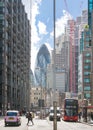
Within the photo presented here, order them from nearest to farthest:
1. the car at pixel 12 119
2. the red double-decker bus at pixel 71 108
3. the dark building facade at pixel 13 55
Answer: the car at pixel 12 119
the red double-decker bus at pixel 71 108
the dark building facade at pixel 13 55

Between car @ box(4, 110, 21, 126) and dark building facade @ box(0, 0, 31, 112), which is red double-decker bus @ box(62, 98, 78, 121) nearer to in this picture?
car @ box(4, 110, 21, 126)

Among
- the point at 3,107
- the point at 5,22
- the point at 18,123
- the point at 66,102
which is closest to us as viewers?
the point at 18,123

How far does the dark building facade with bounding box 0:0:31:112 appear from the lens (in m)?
123

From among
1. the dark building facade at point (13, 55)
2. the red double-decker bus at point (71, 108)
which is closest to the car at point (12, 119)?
the red double-decker bus at point (71, 108)

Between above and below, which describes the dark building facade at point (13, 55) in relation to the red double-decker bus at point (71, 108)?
above

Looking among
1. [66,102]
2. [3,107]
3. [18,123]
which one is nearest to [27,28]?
[3,107]

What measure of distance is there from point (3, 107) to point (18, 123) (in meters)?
67.6

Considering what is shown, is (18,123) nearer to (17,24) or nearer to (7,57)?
(7,57)

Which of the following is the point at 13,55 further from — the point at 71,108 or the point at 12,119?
the point at 12,119

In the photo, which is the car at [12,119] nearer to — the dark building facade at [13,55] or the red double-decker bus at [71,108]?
the red double-decker bus at [71,108]

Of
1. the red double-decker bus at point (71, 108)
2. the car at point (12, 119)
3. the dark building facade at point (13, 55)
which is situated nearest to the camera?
the car at point (12, 119)

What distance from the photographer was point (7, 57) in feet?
427

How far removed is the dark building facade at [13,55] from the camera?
123400 millimetres

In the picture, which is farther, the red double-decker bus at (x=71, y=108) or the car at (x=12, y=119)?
the red double-decker bus at (x=71, y=108)
